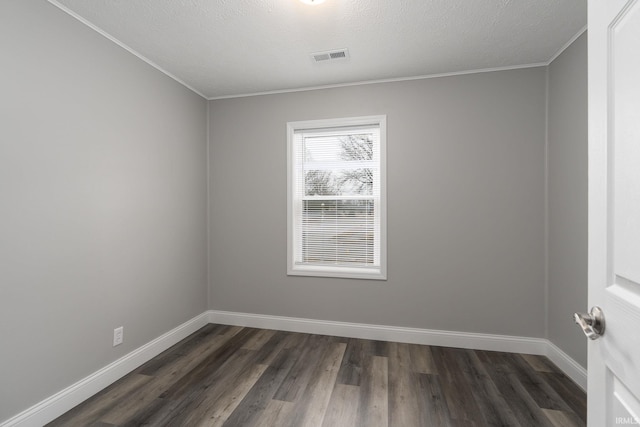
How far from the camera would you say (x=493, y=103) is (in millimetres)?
2668

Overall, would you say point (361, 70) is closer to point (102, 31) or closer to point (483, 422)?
point (102, 31)

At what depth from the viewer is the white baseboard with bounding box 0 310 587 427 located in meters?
1.81

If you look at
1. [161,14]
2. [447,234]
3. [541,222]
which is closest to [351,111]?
[447,234]

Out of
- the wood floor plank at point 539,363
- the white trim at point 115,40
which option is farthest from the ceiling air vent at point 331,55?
the wood floor plank at point 539,363

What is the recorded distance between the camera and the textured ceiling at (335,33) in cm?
187

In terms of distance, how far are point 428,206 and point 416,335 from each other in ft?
4.11

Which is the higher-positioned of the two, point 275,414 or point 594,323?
point 594,323

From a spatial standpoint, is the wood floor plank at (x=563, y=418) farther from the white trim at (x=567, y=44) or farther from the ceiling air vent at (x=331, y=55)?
the ceiling air vent at (x=331, y=55)

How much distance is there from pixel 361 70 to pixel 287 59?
69 centimetres

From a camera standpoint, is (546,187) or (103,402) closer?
(103,402)

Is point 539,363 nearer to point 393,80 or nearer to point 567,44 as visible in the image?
point 567,44

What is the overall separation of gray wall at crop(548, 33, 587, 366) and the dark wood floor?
0.41 meters

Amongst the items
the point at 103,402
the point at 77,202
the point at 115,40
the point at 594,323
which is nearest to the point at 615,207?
the point at 594,323

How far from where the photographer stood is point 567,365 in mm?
2254
